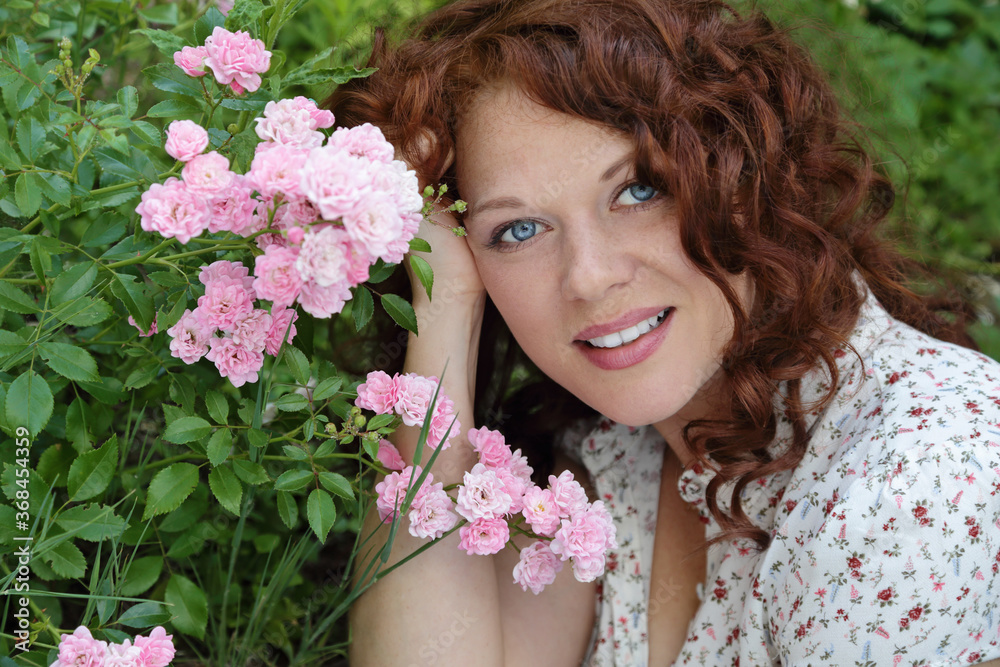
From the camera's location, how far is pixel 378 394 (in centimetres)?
138

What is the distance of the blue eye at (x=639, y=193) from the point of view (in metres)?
1.57

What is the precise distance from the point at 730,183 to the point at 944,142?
227cm

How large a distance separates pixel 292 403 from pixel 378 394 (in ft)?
0.48

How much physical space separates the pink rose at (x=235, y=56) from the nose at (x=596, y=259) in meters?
0.65

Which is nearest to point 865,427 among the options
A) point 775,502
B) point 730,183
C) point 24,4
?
point 775,502

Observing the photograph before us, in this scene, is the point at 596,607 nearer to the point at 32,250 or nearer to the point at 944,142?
the point at 32,250

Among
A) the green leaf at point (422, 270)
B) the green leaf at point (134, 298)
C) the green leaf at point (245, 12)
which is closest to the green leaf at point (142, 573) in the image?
the green leaf at point (134, 298)

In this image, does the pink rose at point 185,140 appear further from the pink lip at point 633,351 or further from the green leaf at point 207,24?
the pink lip at point 633,351

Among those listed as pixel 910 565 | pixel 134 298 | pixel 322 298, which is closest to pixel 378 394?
pixel 322 298

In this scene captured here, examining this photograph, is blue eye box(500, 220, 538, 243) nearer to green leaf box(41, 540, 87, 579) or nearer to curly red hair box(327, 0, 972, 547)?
curly red hair box(327, 0, 972, 547)

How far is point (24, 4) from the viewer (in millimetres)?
1552

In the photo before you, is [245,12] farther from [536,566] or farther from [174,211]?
[536,566]

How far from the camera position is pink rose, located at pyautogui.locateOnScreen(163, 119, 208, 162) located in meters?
1.13

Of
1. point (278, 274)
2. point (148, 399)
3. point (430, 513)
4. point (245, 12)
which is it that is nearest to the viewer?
point (278, 274)
